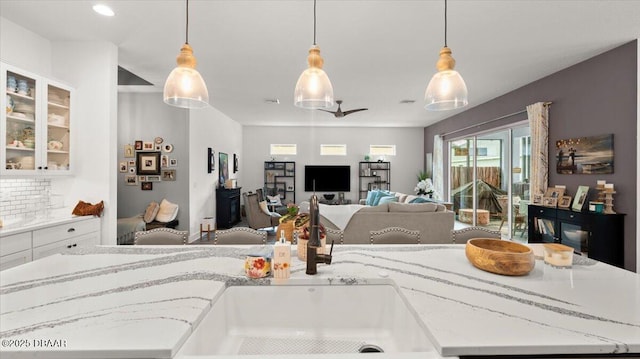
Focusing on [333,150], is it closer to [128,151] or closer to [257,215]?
[257,215]

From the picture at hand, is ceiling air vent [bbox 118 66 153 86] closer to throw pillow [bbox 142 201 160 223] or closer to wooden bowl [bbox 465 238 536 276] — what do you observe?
throw pillow [bbox 142 201 160 223]

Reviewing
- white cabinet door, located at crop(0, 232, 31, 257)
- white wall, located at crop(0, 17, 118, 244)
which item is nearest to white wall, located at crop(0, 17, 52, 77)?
white wall, located at crop(0, 17, 118, 244)

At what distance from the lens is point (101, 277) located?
1.27 metres

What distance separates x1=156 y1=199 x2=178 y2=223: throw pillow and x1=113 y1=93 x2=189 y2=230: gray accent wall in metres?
0.12

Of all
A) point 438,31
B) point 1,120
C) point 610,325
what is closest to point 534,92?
point 438,31

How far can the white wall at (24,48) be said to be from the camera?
8.86ft

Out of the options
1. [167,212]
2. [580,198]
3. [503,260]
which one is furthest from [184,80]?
[580,198]

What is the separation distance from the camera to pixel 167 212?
4926 millimetres

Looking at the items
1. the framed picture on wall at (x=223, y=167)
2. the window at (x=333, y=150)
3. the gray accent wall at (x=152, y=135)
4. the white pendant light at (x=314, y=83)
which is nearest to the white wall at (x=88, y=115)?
the gray accent wall at (x=152, y=135)

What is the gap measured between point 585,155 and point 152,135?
21.7 ft

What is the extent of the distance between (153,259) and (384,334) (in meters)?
1.26

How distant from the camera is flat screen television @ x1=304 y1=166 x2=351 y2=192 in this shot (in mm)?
8477

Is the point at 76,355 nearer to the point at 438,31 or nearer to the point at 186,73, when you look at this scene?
Answer: the point at 186,73

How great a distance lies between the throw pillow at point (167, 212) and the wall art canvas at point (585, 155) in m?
6.10
